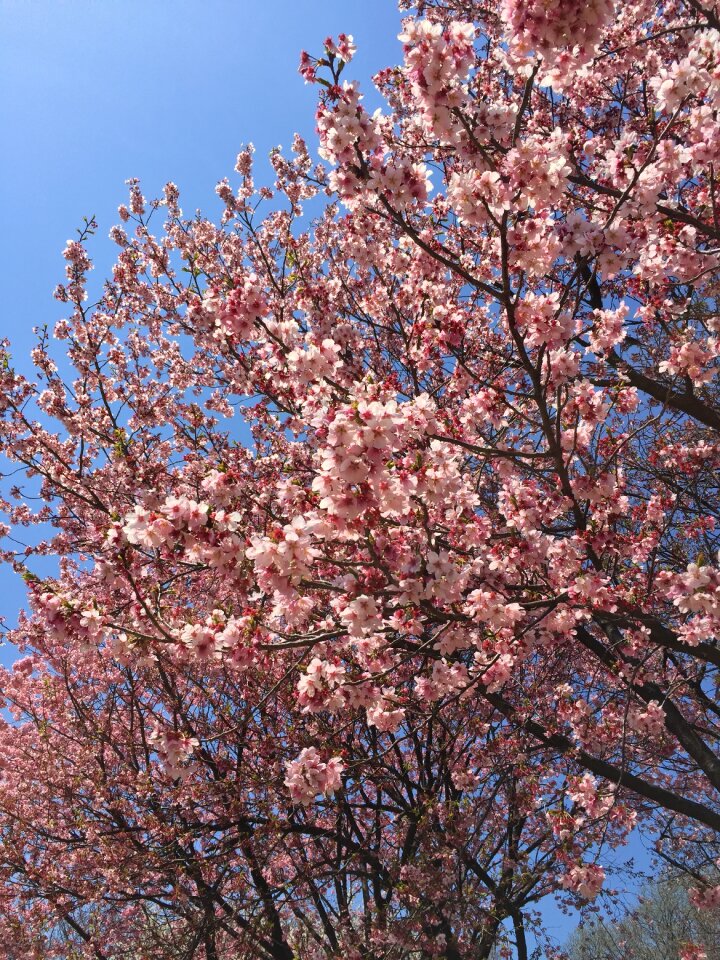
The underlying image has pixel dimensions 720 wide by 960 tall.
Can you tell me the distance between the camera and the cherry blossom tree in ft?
13.3

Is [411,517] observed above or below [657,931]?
above

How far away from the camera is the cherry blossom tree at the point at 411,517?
13.3 feet

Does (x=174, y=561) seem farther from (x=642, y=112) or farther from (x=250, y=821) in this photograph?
(x=642, y=112)

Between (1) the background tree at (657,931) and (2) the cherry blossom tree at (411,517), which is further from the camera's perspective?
(1) the background tree at (657,931)

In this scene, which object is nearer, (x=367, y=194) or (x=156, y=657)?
(x=367, y=194)

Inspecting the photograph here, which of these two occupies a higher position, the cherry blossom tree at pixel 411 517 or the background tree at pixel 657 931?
the cherry blossom tree at pixel 411 517

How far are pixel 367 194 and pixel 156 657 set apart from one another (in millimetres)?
3842

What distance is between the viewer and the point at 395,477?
4.04 meters

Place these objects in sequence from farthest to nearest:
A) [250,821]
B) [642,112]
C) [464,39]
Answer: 1. [642,112]
2. [250,821]
3. [464,39]

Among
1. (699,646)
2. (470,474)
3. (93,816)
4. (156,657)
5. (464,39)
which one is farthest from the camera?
(93,816)

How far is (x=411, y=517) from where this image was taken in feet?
16.3

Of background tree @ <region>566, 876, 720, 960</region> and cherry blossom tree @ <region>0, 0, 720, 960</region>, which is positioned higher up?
cherry blossom tree @ <region>0, 0, 720, 960</region>

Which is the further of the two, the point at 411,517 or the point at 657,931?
the point at 657,931

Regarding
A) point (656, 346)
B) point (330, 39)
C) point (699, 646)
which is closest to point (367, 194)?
point (330, 39)
